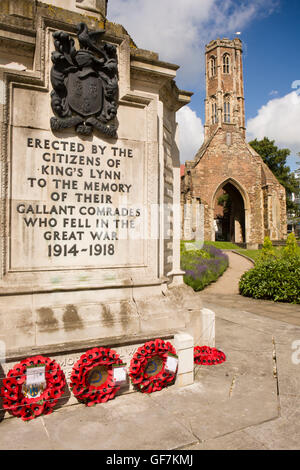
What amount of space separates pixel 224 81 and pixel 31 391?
55.8 metres

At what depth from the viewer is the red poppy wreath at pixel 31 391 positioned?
2.99 metres

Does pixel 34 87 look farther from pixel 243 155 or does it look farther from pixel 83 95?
pixel 243 155

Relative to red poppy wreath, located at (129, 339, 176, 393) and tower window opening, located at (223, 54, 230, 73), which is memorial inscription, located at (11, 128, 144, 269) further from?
tower window opening, located at (223, 54, 230, 73)

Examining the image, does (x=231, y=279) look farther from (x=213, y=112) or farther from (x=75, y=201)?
(x=213, y=112)

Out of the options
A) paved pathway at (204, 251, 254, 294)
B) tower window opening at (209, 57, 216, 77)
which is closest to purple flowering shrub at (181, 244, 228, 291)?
paved pathway at (204, 251, 254, 294)

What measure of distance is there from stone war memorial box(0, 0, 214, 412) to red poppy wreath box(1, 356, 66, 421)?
0.11 metres

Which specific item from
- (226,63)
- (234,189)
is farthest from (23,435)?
(226,63)

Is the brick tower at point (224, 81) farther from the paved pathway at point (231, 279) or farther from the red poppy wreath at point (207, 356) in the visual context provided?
the red poppy wreath at point (207, 356)

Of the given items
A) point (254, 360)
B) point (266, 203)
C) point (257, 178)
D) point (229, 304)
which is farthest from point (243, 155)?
point (254, 360)

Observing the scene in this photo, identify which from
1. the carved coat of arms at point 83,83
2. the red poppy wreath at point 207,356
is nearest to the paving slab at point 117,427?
the red poppy wreath at point 207,356

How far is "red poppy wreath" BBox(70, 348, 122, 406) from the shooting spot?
3240mm

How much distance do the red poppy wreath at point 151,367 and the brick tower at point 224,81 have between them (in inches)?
1930

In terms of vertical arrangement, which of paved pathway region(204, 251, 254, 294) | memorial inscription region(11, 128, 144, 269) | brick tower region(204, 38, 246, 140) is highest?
brick tower region(204, 38, 246, 140)

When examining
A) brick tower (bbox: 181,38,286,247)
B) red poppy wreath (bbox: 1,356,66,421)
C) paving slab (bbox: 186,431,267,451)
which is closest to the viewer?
paving slab (bbox: 186,431,267,451)
